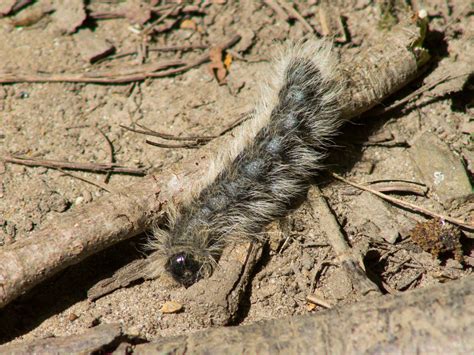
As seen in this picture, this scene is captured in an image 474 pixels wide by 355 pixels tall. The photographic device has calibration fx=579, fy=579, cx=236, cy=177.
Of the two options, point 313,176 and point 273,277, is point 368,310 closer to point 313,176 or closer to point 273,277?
point 273,277

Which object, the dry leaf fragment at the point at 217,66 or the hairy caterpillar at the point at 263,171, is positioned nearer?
the hairy caterpillar at the point at 263,171

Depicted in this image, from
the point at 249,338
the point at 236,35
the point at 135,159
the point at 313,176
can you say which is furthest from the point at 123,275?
the point at 236,35

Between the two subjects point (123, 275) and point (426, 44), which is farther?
point (426, 44)

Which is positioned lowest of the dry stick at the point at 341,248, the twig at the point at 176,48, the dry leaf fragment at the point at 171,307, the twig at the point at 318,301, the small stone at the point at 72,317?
the small stone at the point at 72,317

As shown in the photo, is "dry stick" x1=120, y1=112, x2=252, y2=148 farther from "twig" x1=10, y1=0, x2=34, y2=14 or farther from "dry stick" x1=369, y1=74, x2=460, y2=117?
"twig" x1=10, y1=0, x2=34, y2=14

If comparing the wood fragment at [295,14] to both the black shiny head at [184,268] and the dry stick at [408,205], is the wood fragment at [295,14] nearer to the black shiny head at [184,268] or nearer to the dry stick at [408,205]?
the dry stick at [408,205]

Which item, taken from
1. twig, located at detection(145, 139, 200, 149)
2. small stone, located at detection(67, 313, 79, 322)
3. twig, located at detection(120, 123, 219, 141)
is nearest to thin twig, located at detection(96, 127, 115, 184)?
twig, located at detection(120, 123, 219, 141)

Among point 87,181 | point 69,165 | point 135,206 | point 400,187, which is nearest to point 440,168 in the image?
point 400,187

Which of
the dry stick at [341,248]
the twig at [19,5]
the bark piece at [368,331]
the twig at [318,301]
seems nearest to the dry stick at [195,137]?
the dry stick at [341,248]

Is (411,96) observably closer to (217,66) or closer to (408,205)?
(408,205)
